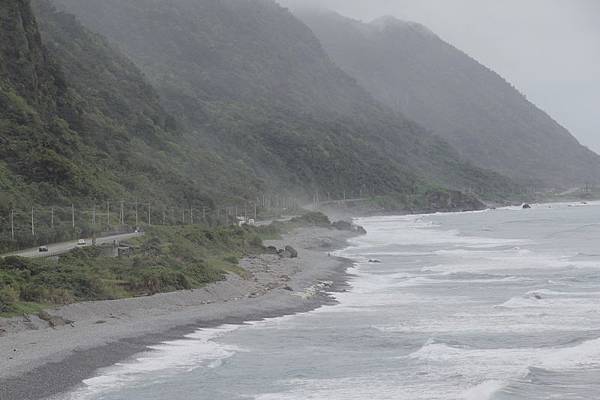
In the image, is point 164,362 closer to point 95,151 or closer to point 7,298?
point 7,298

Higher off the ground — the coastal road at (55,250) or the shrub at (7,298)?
the coastal road at (55,250)

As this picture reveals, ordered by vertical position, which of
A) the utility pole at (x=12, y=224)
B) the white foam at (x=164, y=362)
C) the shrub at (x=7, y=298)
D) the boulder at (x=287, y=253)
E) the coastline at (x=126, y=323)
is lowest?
the white foam at (x=164, y=362)

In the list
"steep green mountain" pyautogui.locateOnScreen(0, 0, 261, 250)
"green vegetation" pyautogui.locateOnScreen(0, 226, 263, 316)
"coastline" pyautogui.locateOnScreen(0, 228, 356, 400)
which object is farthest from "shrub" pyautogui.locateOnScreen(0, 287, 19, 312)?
"steep green mountain" pyautogui.locateOnScreen(0, 0, 261, 250)

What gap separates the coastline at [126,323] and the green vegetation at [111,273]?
3.51 feet


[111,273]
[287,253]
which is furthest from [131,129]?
[111,273]

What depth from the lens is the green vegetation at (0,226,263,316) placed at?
3681 centimetres

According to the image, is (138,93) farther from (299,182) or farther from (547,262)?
(547,262)

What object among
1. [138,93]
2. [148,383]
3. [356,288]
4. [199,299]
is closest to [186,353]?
[148,383]

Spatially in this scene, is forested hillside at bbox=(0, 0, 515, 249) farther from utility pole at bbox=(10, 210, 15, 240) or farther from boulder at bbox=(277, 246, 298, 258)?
boulder at bbox=(277, 246, 298, 258)

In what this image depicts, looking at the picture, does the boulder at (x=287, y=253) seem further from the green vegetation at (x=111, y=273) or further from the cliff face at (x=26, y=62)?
the cliff face at (x=26, y=62)

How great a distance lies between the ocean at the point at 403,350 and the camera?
2641 cm

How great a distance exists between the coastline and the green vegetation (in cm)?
107

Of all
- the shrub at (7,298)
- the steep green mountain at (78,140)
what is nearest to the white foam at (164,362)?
the shrub at (7,298)

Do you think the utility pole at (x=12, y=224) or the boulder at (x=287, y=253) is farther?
the boulder at (x=287, y=253)
